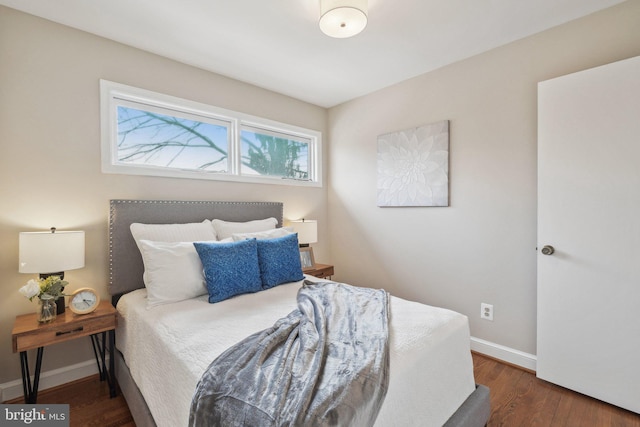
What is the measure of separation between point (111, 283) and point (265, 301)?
3.99 ft

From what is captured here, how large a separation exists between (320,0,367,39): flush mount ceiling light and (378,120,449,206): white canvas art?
129 cm

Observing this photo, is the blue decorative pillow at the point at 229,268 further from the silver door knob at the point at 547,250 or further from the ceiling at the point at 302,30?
the silver door knob at the point at 547,250

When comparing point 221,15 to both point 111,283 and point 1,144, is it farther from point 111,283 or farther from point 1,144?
point 111,283

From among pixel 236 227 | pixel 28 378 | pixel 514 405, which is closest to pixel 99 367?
pixel 28 378

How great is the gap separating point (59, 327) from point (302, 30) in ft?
8.09

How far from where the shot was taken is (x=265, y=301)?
1.92 meters

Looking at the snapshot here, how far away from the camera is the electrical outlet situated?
2471 mm

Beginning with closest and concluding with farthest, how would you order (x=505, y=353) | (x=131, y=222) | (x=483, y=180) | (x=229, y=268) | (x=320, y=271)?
1. (x=229, y=268)
2. (x=131, y=222)
3. (x=505, y=353)
4. (x=483, y=180)
5. (x=320, y=271)

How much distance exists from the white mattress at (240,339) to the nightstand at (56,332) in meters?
0.12

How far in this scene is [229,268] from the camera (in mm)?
2002

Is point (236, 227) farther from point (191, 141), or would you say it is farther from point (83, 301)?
point (83, 301)

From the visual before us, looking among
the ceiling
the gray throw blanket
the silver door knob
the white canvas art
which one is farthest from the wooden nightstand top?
the silver door knob

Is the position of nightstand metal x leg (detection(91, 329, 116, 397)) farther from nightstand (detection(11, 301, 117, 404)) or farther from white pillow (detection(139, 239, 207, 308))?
white pillow (detection(139, 239, 207, 308))

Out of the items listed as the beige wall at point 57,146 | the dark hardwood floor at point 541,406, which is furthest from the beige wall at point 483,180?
the beige wall at point 57,146
